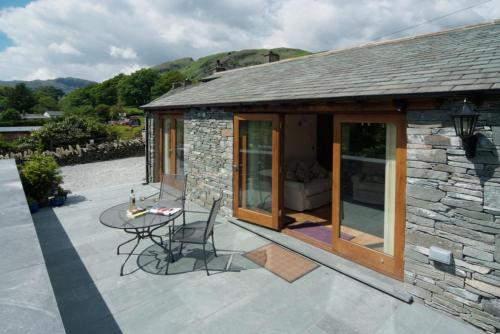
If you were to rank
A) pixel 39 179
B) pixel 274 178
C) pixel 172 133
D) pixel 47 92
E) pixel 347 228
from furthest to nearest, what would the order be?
pixel 47 92 → pixel 172 133 → pixel 39 179 → pixel 274 178 → pixel 347 228

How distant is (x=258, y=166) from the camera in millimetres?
6953

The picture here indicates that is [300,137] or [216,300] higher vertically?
[300,137]

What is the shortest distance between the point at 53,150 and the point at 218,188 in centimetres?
1566

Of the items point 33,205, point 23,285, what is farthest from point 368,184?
point 33,205

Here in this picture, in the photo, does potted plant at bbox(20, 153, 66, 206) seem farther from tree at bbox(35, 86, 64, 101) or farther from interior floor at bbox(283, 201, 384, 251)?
tree at bbox(35, 86, 64, 101)

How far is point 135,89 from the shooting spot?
246ft

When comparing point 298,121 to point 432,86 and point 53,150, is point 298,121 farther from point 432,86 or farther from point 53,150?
point 53,150

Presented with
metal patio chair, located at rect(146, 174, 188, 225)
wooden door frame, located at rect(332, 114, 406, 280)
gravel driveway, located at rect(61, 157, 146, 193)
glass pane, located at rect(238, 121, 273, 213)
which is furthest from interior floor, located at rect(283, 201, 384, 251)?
gravel driveway, located at rect(61, 157, 146, 193)

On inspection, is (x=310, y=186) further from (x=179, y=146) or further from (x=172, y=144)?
(x=172, y=144)

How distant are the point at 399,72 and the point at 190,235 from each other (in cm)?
443

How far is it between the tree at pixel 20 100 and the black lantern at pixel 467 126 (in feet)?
294

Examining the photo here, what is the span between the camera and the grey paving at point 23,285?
175 centimetres

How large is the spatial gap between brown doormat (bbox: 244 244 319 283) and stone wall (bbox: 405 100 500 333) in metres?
1.58

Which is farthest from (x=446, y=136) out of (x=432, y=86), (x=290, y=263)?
(x=290, y=263)
